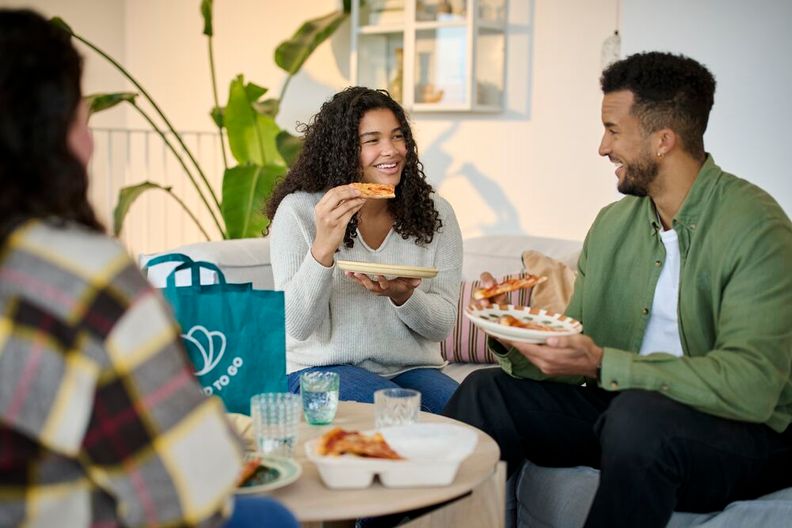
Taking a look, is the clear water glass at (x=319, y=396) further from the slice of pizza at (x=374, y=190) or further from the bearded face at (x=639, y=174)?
the bearded face at (x=639, y=174)

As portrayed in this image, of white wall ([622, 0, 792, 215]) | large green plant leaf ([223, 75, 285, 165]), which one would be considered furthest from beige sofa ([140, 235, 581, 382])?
large green plant leaf ([223, 75, 285, 165])

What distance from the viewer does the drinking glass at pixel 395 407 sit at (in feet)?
6.06

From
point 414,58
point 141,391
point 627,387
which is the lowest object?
point 627,387

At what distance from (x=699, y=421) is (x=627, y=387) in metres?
0.15

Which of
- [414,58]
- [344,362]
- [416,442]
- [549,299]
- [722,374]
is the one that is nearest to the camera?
[416,442]

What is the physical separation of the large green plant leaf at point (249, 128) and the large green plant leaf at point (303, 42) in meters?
0.21

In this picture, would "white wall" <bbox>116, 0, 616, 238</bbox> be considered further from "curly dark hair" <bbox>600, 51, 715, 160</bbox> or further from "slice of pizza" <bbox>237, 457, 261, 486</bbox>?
"slice of pizza" <bbox>237, 457, 261, 486</bbox>

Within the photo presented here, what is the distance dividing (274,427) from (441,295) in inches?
41.1

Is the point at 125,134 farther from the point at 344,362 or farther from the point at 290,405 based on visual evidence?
the point at 290,405

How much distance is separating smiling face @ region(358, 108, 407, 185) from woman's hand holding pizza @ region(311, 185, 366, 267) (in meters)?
0.28

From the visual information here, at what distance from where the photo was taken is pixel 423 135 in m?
4.95

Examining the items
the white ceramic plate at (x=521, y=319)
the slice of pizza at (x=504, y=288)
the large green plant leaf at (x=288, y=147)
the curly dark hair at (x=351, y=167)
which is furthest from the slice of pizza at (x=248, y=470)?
the large green plant leaf at (x=288, y=147)

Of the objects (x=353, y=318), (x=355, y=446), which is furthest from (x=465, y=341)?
(x=355, y=446)

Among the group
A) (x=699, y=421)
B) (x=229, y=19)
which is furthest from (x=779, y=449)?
(x=229, y=19)
